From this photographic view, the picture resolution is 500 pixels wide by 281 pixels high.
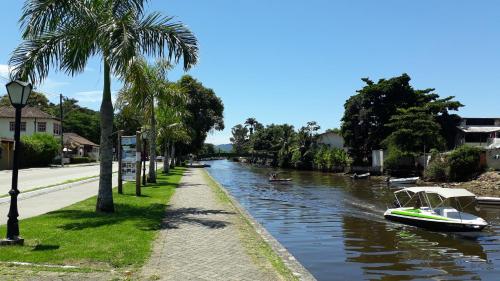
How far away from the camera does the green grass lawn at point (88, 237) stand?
9.47m

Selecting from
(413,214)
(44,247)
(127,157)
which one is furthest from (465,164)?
(44,247)

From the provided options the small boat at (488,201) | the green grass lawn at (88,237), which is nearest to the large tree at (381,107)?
the small boat at (488,201)

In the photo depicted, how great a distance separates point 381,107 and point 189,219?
55.0 meters

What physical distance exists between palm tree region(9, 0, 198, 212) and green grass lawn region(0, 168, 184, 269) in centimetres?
148

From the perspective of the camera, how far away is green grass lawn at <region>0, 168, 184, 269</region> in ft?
31.1

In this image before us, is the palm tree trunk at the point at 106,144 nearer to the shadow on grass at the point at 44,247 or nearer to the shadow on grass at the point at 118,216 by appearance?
the shadow on grass at the point at 118,216

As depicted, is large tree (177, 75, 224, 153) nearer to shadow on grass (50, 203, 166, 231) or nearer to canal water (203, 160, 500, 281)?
canal water (203, 160, 500, 281)

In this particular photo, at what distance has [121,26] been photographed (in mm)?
14391

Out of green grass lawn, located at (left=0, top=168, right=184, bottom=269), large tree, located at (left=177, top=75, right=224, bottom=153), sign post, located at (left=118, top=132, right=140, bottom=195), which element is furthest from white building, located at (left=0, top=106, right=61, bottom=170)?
green grass lawn, located at (left=0, top=168, right=184, bottom=269)

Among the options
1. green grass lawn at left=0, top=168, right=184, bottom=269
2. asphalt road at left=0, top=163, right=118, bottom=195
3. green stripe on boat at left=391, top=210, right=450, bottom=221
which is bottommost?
green stripe on boat at left=391, top=210, right=450, bottom=221

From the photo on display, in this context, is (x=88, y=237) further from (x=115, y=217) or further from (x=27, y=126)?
(x=27, y=126)

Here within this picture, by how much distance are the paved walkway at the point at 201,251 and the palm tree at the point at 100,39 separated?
3.35 m

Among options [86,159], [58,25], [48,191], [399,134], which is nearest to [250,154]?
[86,159]

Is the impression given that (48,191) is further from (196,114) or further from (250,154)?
(250,154)
